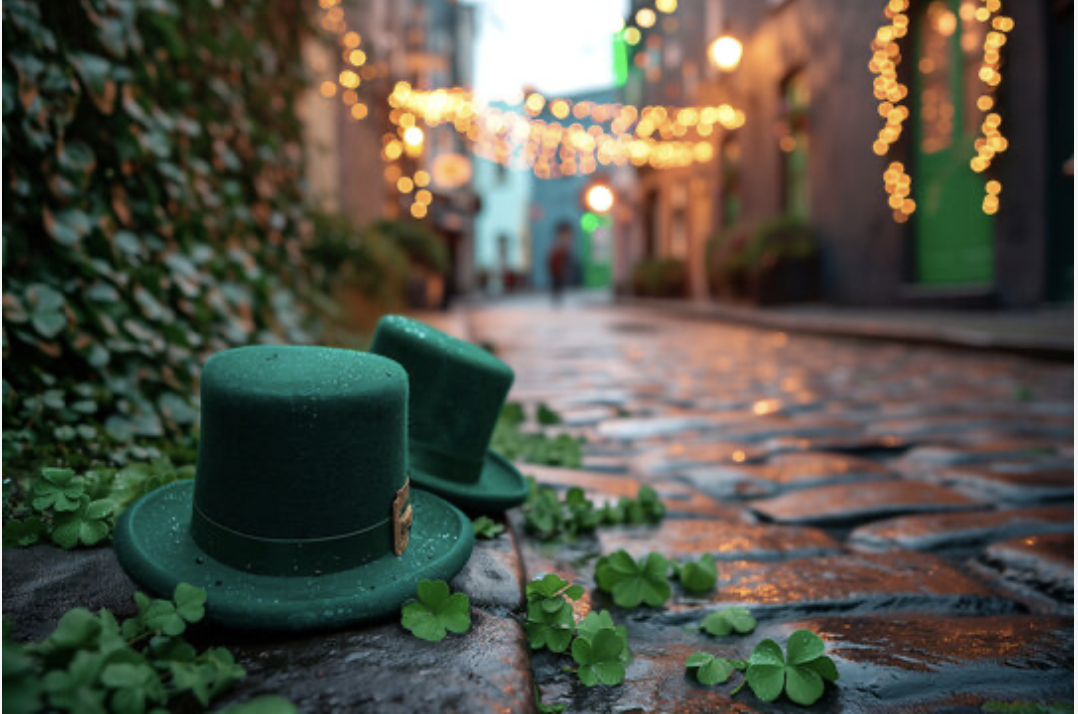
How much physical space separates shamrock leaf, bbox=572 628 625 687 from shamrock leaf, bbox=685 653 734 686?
0.39 feet

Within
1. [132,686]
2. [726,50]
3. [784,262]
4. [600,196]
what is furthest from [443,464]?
[600,196]

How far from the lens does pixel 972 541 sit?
6.93 ft

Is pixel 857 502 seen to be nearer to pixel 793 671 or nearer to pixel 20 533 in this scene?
pixel 793 671

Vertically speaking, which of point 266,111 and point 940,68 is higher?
point 940,68

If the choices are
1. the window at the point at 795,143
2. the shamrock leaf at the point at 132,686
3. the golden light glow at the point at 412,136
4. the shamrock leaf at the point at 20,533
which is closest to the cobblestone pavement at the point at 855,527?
the shamrock leaf at the point at 132,686

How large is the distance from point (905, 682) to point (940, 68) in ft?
33.6

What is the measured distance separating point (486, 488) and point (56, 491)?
87cm

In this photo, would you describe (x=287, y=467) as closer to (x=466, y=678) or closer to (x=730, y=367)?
(x=466, y=678)

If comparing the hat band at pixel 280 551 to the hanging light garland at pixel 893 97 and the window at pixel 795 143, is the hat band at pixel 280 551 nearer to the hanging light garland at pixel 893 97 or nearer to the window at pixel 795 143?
the hanging light garland at pixel 893 97

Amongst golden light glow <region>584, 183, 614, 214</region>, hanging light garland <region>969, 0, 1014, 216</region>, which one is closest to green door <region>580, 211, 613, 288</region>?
golden light glow <region>584, 183, 614, 214</region>

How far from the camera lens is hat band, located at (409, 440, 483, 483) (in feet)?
5.79

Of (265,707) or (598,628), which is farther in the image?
(598,628)

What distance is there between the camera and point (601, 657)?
1.35m

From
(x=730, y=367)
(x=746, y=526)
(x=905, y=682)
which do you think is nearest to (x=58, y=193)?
(x=746, y=526)
